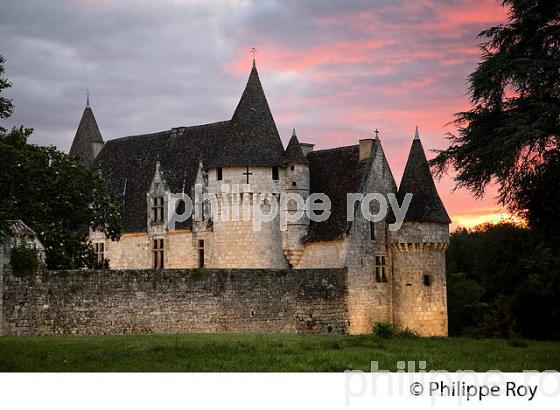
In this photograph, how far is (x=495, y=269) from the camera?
6738cm

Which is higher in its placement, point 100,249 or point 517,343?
point 100,249

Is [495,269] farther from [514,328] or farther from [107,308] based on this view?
[107,308]

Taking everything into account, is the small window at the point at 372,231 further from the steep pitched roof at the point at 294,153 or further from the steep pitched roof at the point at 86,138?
the steep pitched roof at the point at 86,138

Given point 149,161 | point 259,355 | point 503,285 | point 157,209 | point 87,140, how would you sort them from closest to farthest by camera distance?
point 259,355 < point 157,209 < point 149,161 < point 87,140 < point 503,285

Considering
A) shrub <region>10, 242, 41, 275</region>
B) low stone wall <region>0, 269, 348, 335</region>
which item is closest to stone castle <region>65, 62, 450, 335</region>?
low stone wall <region>0, 269, 348, 335</region>

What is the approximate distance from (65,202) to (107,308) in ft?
29.1

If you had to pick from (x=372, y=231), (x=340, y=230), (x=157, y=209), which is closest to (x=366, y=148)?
(x=372, y=231)

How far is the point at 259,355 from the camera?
25.2 metres

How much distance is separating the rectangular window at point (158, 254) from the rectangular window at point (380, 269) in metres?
10.5

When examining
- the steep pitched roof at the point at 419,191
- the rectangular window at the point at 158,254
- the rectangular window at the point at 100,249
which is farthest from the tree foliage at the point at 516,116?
the rectangular window at the point at 100,249

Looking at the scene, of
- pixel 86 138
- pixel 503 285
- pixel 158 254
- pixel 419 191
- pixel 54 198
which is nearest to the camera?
pixel 54 198

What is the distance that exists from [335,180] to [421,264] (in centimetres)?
517

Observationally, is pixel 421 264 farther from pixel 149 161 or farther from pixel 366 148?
pixel 149 161

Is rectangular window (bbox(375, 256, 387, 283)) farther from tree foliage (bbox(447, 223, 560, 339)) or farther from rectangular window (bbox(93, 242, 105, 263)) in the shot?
rectangular window (bbox(93, 242, 105, 263))
